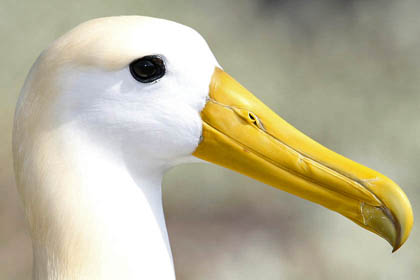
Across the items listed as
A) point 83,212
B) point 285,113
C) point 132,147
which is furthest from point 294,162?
point 285,113

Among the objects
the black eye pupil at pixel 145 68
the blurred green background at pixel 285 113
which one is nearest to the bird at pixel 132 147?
the black eye pupil at pixel 145 68

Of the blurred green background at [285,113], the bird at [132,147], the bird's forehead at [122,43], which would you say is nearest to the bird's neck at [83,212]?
the bird at [132,147]

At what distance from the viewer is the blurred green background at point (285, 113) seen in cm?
288

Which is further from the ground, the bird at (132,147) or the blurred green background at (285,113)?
the bird at (132,147)

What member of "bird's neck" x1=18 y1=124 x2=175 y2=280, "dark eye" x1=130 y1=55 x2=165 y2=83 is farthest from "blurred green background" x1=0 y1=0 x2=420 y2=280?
"dark eye" x1=130 y1=55 x2=165 y2=83

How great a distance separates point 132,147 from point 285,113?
2.28 meters

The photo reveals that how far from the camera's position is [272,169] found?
3.94ft

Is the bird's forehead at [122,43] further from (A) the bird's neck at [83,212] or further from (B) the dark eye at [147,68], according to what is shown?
(A) the bird's neck at [83,212]

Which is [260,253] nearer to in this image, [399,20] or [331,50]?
[331,50]

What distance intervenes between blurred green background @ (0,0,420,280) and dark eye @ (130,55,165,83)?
6.13 ft

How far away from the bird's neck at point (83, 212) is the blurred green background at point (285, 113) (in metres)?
1.70

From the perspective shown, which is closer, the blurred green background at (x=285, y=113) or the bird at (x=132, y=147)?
the bird at (x=132, y=147)

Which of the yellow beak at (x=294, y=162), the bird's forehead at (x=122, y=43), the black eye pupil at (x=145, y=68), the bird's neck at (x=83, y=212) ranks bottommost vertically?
the bird's neck at (x=83, y=212)

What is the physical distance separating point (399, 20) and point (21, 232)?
2.72 metres
